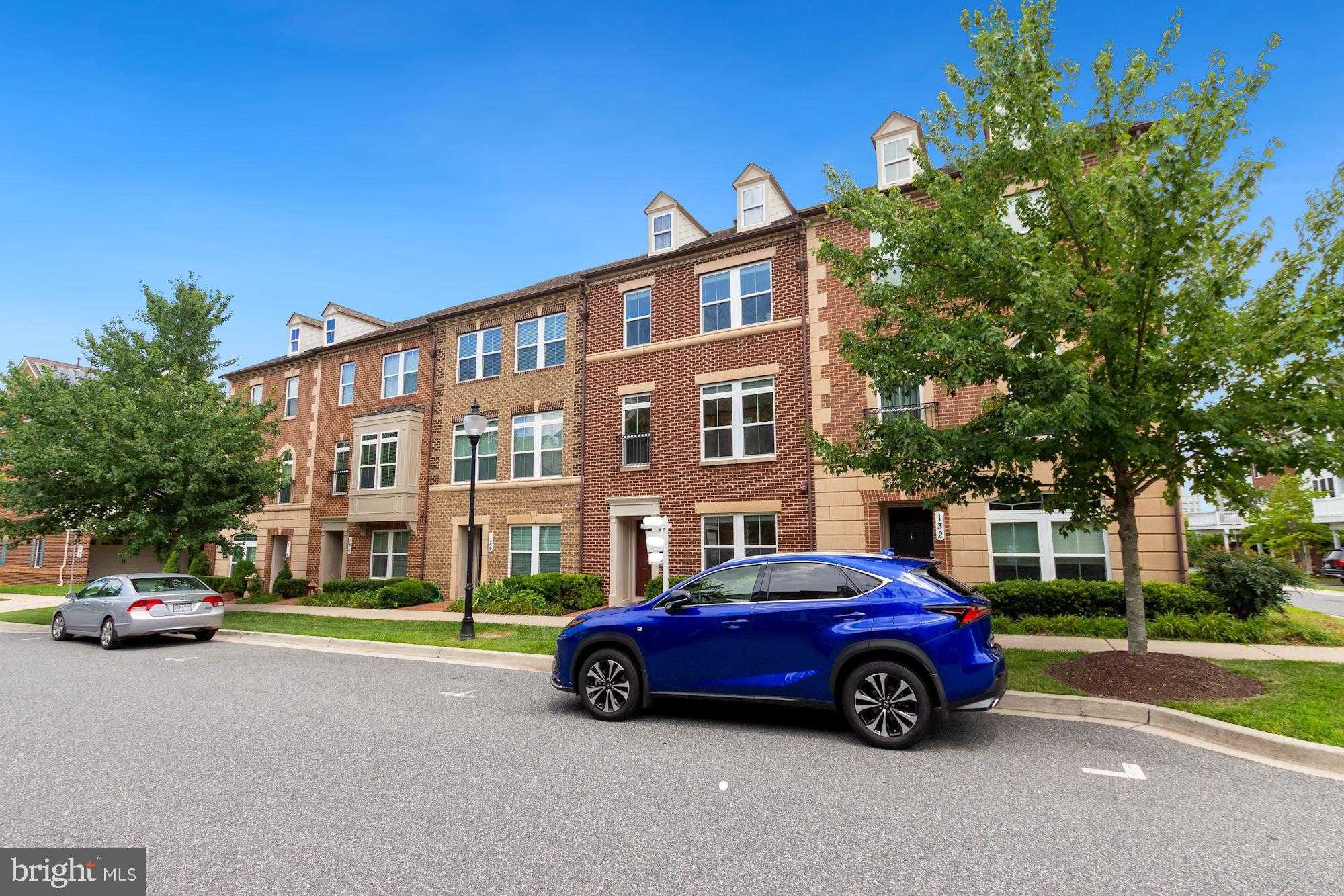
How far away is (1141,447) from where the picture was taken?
7.45m

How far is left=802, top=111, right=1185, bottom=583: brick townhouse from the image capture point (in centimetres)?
1306

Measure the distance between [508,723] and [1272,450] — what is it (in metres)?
8.31

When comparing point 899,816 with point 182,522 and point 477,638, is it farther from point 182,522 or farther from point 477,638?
point 182,522

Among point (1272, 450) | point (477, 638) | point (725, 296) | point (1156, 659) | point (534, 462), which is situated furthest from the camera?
point (534, 462)

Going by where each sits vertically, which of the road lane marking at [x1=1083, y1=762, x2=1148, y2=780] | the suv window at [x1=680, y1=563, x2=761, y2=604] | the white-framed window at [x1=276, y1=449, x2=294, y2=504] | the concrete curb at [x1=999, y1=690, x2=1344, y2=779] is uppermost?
the white-framed window at [x1=276, y1=449, x2=294, y2=504]

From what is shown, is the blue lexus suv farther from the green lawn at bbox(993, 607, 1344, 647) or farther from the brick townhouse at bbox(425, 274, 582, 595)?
the brick townhouse at bbox(425, 274, 582, 595)

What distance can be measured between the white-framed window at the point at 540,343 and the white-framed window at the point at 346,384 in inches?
323

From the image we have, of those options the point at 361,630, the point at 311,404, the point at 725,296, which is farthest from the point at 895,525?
the point at 311,404

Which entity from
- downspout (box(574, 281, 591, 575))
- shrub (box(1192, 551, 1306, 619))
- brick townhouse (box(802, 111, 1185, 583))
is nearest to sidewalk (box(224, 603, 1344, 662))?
shrub (box(1192, 551, 1306, 619))

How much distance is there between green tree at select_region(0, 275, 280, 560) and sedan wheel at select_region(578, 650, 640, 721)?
15468 mm

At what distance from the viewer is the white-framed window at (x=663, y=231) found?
19.2 metres

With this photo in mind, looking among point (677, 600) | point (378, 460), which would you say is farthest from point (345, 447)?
point (677, 600)

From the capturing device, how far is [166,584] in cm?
1430

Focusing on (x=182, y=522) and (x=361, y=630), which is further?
(x=182, y=522)
